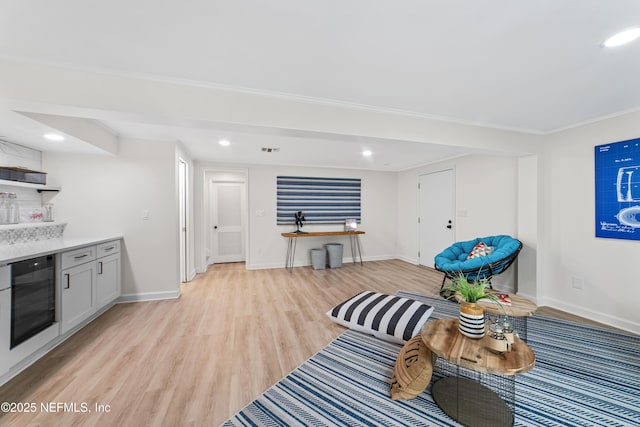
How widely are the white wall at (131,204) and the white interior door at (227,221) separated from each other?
235cm

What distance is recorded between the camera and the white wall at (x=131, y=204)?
315 centimetres

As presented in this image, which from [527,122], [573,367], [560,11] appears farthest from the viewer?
[527,122]

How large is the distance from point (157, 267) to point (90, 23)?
2961 millimetres

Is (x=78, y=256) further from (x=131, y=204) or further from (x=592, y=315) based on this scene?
(x=592, y=315)

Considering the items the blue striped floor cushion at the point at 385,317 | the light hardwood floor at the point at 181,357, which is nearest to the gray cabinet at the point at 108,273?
the light hardwood floor at the point at 181,357

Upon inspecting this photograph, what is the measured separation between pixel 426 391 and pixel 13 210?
4256 millimetres

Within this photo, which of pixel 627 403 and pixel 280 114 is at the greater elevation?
pixel 280 114

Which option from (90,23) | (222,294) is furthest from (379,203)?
(90,23)

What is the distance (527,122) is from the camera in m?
2.92

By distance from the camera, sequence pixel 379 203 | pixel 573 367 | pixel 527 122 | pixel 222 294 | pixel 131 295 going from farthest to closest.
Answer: pixel 379 203 → pixel 222 294 → pixel 131 295 → pixel 527 122 → pixel 573 367

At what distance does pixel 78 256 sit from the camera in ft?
8.16

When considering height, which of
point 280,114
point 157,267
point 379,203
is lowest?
point 157,267

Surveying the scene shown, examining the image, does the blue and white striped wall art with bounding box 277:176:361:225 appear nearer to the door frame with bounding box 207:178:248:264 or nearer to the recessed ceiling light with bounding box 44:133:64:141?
the door frame with bounding box 207:178:248:264

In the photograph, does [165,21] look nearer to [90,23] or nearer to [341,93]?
[90,23]
